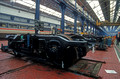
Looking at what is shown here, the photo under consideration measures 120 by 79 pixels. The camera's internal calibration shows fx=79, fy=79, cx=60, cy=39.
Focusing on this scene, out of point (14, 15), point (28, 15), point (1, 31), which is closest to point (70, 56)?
point (1, 31)

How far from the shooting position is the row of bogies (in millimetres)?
2395

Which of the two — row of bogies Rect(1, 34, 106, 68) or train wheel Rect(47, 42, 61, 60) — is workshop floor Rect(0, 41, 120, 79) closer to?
row of bogies Rect(1, 34, 106, 68)

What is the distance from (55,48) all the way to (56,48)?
0.04 m

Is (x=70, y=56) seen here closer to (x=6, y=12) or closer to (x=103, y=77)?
(x=103, y=77)

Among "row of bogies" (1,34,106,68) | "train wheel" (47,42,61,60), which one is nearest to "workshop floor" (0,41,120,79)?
"row of bogies" (1,34,106,68)

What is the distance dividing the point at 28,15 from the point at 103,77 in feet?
57.8

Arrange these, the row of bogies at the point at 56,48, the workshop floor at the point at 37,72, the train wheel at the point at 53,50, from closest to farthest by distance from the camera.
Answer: the workshop floor at the point at 37,72 → the row of bogies at the point at 56,48 → the train wheel at the point at 53,50

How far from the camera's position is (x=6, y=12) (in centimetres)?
1305

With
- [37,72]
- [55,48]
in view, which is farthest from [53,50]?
[37,72]

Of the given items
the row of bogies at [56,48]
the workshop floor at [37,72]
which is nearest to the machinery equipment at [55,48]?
the row of bogies at [56,48]

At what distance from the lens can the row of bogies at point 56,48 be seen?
2.39 m

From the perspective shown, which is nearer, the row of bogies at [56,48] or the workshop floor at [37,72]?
the workshop floor at [37,72]

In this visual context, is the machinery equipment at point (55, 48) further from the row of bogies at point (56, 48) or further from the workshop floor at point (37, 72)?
the workshop floor at point (37, 72)

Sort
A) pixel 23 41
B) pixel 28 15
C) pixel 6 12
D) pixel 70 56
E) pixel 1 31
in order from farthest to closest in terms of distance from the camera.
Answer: pixel 28 15, pixel 6 12, pixel 1 31, pixel 23 41, pixel 70 56
